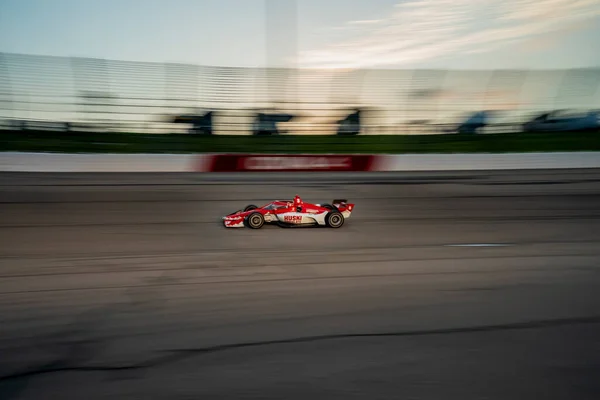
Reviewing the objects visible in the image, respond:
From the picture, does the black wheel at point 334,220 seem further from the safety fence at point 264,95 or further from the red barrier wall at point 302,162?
the safety fence at point 264,95

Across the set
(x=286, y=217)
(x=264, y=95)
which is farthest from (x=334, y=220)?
(x=264, y=95)

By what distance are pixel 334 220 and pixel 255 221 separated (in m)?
1.03

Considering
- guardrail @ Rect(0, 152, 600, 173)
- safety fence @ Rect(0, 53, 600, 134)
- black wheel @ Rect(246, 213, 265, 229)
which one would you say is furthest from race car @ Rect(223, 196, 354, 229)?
safety fence @ Rect(0, 53, 600, 134)

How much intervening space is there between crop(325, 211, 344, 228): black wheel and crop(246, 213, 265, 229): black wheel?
0.84m

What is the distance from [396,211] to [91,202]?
4.96 meters

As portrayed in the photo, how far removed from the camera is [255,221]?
284 inches

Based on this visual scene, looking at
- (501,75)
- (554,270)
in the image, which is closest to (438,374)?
(554,270)

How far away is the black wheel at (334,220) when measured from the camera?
745 centimetres

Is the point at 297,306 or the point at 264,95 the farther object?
the point at 264,95

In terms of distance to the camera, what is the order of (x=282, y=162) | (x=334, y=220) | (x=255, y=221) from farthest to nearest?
(x=282, y=162) < (x=334, y=220) < (x=255, y=221)

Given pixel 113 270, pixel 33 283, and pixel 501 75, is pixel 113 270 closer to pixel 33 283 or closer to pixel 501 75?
pixel 33 283

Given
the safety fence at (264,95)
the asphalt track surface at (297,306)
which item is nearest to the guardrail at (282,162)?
the safety fence at (264,95)

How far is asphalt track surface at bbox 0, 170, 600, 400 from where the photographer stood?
3.15 meters

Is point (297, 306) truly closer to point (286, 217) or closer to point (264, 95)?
point (286, 217)
